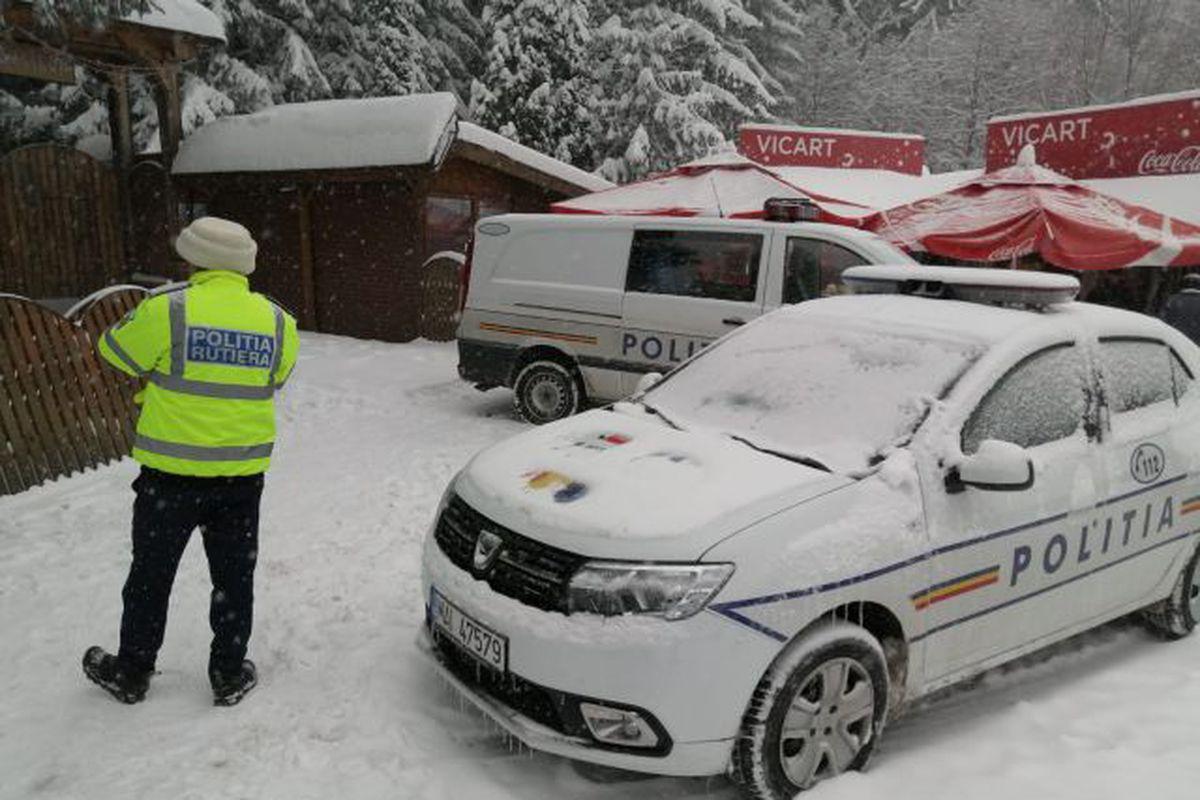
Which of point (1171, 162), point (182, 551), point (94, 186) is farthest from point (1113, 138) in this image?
point (94, 186)

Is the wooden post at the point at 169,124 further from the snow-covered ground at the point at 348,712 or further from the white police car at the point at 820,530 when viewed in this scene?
the white police car at the point at 820,530

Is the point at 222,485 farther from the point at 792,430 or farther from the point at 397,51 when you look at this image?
the point at 397,51

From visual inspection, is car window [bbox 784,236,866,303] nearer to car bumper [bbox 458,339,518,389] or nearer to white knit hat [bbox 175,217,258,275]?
car bumper [bbox 458,339,518,389]

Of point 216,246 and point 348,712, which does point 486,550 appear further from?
point 216,246

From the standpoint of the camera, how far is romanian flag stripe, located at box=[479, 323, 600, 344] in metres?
8.01

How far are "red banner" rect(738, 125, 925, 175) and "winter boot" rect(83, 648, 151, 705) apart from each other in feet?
53.3

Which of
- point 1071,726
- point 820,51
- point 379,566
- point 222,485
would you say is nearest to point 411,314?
point 379,566

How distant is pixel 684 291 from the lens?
766 centimetres

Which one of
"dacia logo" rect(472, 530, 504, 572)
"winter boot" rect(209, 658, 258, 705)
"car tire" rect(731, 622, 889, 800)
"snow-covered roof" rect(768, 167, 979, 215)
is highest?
"snow-covered roof" rect(768, 167, 979, 215)

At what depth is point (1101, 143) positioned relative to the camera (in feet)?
44.2

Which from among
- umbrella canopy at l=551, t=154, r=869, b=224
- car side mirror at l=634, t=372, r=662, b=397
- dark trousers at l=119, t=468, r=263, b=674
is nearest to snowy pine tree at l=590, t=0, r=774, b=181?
umbrella canopy at l=551, t=154, r=869, b=224

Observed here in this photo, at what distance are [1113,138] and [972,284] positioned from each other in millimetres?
11526

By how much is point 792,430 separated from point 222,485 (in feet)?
7.16

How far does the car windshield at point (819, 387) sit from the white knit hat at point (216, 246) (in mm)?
1816
